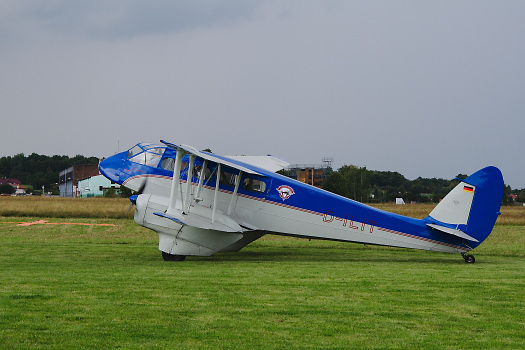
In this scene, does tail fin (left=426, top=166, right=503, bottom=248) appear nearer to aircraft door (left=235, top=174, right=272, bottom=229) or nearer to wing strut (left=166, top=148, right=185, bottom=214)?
aircraft door (left=235, top=174, right=272, bottom=229)

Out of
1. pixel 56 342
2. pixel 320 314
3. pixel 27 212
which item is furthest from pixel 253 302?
pixel 27 212

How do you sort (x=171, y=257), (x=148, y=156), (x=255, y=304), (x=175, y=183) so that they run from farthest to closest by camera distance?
(x=148, y=156), (x=171, y=257), (x=175, y=183), (x=255, y=304)

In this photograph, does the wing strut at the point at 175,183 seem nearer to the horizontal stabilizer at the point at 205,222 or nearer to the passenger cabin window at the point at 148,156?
the horizontal stabilizer at the point at 205,222

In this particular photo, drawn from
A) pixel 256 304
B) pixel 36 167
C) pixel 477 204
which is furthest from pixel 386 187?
pixel 256 304

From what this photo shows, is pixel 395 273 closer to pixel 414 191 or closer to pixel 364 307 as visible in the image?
pixel 364 307

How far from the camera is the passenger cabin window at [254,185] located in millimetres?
16859

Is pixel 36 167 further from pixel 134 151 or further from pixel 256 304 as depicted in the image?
pixel 256 304

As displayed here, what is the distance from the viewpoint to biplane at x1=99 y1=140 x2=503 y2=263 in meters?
16.0

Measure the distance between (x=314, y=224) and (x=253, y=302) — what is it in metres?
7.67

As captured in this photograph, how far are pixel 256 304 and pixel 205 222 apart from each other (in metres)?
6.96

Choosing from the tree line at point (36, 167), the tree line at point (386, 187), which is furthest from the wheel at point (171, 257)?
the tree line at point (36, 167)

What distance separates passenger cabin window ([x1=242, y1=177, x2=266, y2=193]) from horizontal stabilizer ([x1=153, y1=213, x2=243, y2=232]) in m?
1.13

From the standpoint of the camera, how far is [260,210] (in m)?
16.8

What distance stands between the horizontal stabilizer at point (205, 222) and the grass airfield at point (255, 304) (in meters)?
0.98
